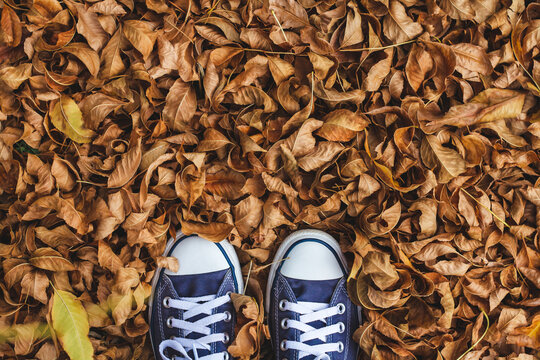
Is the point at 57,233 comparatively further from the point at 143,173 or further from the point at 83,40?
the point at 83,40

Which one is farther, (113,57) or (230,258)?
(230,258)

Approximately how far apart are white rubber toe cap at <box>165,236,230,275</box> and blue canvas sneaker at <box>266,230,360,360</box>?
169 millimetres

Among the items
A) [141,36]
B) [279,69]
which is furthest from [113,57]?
[279,69]

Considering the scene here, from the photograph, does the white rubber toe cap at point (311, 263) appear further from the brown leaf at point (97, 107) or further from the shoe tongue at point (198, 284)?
the brown leaf at point (97, 107)

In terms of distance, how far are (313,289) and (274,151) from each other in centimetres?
42

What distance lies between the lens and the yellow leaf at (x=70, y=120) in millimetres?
1093

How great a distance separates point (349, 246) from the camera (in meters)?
1.18

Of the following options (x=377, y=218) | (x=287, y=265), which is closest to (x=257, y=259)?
(x=287, y=265)

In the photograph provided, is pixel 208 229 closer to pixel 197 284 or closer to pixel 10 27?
pixel 197 284

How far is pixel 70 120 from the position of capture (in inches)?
43.0

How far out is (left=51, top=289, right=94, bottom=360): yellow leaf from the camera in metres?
1.07

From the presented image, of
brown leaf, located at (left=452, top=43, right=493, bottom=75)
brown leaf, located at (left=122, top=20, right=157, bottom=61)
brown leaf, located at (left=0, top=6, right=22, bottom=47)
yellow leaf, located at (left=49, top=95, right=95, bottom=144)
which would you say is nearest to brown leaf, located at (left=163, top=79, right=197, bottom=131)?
brown leaf, located at (left=122, top=20, right=157, bottom=61)

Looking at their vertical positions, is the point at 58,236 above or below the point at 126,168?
below

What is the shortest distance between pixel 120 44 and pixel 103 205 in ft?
1.37
